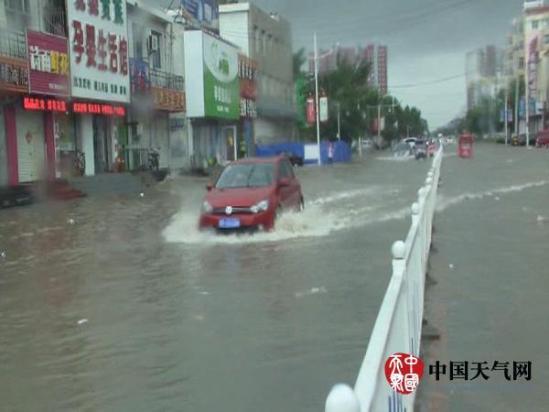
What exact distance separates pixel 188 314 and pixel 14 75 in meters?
18.3

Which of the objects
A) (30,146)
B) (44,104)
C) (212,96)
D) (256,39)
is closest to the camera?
(44,104)

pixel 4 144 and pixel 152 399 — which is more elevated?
pixel 4 144

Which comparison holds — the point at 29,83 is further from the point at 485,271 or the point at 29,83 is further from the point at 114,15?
the point at 485,271

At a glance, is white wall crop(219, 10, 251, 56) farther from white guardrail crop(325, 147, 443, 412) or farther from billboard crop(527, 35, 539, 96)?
billboard crop(527, 35, 539, 96)

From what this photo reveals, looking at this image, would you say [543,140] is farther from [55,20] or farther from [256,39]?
[55,20]

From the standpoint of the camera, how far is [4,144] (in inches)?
1018

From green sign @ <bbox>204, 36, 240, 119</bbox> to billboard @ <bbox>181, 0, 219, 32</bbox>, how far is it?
2125 millimetres

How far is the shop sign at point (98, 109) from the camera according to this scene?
29.0m

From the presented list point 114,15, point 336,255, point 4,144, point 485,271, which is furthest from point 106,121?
point 485,271

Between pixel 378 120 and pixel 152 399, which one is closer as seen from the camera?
pixel 152 399

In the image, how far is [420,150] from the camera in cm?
5828

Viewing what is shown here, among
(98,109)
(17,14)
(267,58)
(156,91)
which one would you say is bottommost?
(98,109)

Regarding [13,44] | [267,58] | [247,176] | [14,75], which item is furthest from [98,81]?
[267,58]

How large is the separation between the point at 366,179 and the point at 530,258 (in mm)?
22421
